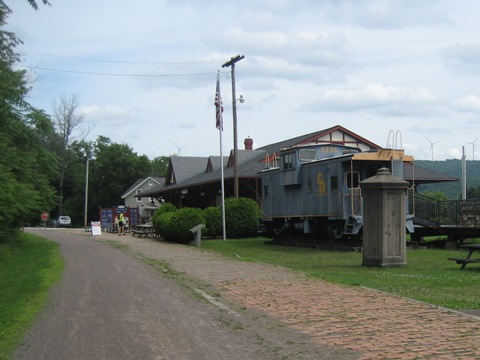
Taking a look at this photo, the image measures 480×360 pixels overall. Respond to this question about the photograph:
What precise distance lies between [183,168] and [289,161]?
85.7 feet

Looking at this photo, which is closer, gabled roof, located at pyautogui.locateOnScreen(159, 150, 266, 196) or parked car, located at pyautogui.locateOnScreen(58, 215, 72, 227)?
gabled roof, located at pyautogui.locateOnScreen(159, 150, 266, 196)

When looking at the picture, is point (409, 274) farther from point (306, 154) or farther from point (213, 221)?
point (213, 221)

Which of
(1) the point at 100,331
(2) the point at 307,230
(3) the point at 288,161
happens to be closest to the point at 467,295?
(1) the point at 100,331

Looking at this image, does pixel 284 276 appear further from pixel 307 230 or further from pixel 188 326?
pixel 307 230

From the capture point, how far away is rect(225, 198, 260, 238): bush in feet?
112

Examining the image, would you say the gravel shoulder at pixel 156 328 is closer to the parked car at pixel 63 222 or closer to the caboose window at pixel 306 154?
the caboose window at pixel 306 154

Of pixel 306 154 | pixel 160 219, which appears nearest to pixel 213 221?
pixel 160 219

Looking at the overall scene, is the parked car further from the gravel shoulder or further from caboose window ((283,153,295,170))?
the gravel shoulder

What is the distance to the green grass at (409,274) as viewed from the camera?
1126 centimetres

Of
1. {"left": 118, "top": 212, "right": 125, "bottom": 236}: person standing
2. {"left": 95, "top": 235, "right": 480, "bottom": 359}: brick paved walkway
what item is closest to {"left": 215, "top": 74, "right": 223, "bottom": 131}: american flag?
{"left": 118, "top": 212, "right": 125, "bottom": 236}: person standing

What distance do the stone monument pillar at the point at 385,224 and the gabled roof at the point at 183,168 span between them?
3574cm

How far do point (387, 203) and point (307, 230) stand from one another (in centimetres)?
1084

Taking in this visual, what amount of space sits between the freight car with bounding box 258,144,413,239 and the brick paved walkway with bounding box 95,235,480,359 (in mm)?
10403

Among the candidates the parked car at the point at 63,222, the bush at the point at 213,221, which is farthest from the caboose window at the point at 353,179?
the parked car at the point at 63,222
